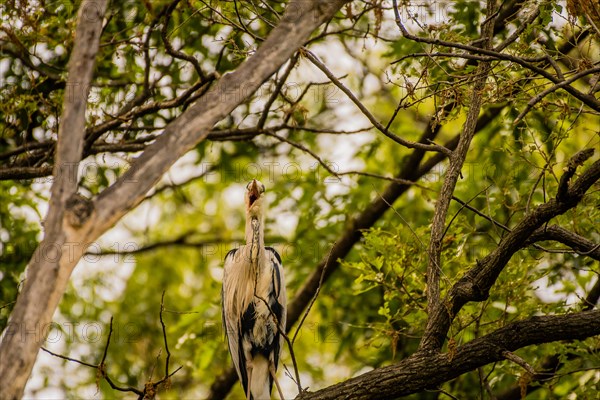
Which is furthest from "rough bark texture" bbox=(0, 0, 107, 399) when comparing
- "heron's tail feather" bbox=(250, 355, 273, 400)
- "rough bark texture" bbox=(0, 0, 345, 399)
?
"heron's tail feather" bbox=(250, 355, 273, 400)

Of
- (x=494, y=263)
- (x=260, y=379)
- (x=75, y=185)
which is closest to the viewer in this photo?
(x=75, y=185)

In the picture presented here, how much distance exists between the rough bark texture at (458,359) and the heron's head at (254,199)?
1.84m

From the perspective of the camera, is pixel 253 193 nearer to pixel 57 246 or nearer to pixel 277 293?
pixel 277 293

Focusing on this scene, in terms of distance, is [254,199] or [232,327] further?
[232,327]

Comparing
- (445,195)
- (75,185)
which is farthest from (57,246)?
(445,195)

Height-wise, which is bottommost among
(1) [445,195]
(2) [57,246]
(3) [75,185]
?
(2) [57,246]

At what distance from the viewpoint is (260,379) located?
6148 millimetres

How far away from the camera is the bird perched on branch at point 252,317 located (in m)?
6.09

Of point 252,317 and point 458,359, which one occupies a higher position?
point 252,317

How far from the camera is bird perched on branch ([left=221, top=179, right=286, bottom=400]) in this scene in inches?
240

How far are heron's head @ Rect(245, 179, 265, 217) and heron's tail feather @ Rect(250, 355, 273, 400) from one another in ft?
3.92

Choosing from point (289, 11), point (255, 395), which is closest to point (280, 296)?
point (255, 395)

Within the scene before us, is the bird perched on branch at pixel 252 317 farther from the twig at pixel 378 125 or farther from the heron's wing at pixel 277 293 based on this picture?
the twig at pixel 378 125

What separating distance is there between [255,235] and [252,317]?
29.2 inches
